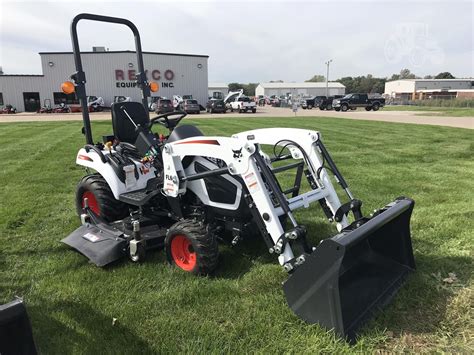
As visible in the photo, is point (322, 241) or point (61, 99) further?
point (61, 99)

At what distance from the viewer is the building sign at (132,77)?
40.3 meters

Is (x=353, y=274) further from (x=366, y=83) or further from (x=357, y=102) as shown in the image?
(x=366, y=83)

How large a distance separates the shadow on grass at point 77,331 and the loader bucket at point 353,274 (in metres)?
1.13

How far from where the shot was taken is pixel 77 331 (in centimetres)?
268

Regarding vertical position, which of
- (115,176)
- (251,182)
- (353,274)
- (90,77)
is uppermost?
(90,77)

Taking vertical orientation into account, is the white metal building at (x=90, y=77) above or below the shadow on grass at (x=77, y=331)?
above

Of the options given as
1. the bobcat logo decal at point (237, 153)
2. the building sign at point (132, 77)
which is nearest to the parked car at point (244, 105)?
the building sign at point (132, 77)

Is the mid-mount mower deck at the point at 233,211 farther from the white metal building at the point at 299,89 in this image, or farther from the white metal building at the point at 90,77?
the white metal building at the point at 299,89

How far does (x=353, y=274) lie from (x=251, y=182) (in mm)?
1096

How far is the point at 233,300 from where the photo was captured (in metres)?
3.04

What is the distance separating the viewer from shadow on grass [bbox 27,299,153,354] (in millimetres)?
2516

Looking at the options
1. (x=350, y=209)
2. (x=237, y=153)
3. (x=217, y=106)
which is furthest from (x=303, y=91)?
(x=237, y=153)

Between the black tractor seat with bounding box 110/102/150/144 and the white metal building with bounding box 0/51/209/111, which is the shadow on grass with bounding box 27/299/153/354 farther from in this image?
the white metal building with bounding box 0/51/209/111

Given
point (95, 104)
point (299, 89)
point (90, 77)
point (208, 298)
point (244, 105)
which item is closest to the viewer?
point (208, 298)
